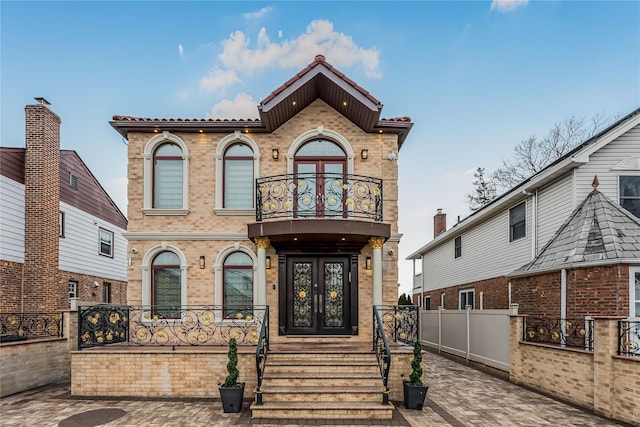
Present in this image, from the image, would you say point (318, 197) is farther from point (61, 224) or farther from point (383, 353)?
point (61, 224)

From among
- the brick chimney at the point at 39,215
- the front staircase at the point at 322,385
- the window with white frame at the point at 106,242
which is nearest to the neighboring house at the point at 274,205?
the front staircase at the point at 322,385

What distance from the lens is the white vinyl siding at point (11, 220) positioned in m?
12.7

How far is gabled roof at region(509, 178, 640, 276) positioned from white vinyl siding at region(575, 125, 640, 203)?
Answer: 255 mm

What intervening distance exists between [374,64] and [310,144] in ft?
36.7

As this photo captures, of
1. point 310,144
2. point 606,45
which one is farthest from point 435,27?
point 310,144

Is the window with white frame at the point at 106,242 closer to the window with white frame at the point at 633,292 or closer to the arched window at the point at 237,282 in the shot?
the arched window at the point at 237,282

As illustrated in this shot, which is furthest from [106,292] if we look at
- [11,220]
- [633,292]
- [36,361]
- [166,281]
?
[633,292]

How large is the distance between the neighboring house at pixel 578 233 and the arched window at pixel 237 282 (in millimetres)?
7713

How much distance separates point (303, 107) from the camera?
35.7ft

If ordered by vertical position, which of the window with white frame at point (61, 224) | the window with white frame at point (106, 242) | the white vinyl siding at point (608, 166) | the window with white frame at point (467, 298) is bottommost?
the window with white frame at point (467, 298)

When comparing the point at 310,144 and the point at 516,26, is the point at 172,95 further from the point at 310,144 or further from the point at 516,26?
the point at 516,26

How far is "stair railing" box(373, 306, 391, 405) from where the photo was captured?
7.45m

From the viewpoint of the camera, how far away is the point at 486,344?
11.5 metres

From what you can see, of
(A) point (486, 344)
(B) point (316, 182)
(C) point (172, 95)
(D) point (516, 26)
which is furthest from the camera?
(C) point (172, 95)
